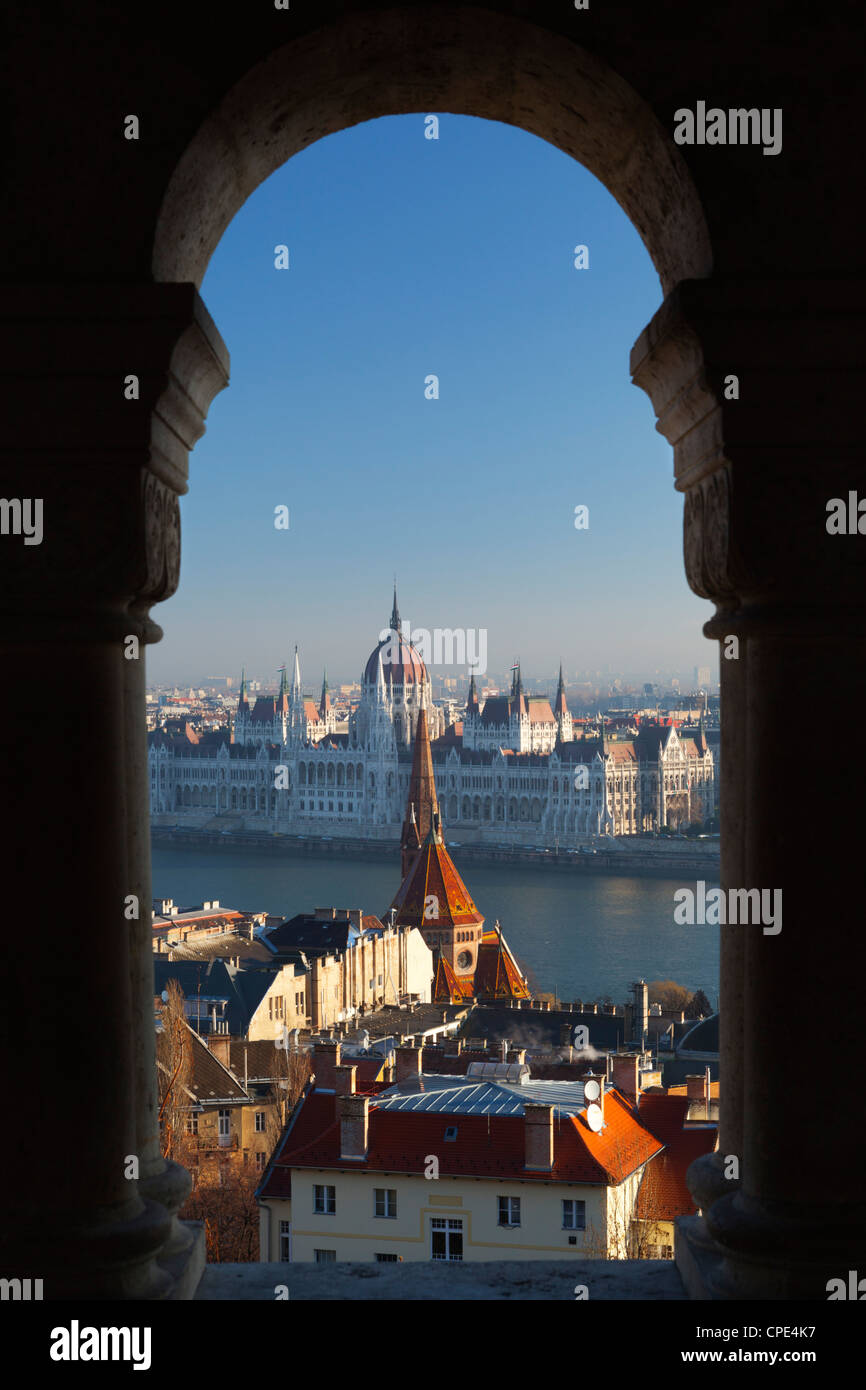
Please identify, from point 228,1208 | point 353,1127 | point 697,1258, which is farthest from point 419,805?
point 697,1258

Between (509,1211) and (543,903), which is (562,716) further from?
(509,1211)

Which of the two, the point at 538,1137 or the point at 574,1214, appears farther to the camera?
the point at 574,1214

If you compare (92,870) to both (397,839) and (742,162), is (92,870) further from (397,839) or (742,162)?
(397,839)

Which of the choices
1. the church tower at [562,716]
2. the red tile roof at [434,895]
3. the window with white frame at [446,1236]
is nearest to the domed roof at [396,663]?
the church tower at [562,716]

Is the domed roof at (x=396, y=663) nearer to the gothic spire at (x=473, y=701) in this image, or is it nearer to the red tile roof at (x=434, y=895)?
the gothic spire at (x=473, y=701)

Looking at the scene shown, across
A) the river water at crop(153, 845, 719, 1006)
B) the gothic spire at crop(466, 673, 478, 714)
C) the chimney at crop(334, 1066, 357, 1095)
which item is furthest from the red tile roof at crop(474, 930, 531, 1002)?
the gothic spire at crop(466, 673, 478, 714)
